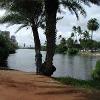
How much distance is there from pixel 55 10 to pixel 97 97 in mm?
10031

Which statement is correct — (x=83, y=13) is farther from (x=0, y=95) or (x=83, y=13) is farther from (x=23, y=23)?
(x=0, y=95)

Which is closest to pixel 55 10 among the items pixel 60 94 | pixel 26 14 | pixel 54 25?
pixel 54 25

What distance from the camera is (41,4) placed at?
939 inches

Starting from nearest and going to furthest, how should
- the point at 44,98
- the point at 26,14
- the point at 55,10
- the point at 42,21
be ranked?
the point at 44,98 < the point at 55,10 < the point at 26,14 < the point at 42,21

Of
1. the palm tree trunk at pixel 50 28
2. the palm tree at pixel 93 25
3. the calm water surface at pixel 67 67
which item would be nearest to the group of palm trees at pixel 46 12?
the palm tree trunk at pixel 50 28

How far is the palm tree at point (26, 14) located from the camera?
77.3 ft

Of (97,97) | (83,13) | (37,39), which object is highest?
(83,13)

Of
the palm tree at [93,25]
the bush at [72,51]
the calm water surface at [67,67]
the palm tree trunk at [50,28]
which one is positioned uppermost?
the palm tree at [93,25]

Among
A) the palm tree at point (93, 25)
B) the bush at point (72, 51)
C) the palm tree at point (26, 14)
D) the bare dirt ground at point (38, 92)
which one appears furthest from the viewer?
the bush at point (72, 51)

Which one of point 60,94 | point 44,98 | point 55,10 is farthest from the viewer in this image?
point 55,10

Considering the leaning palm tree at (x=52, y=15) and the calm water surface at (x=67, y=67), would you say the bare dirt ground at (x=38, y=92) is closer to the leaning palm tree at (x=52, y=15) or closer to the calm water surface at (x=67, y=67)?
the leaning palm tree at (x=52, y=15)

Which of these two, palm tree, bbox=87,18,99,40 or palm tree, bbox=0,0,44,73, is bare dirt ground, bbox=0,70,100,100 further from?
palm tree, bbox=87,18,99,40

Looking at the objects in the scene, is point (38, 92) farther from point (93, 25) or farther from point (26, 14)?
point (93, 25)

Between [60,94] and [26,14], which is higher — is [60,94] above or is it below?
below
